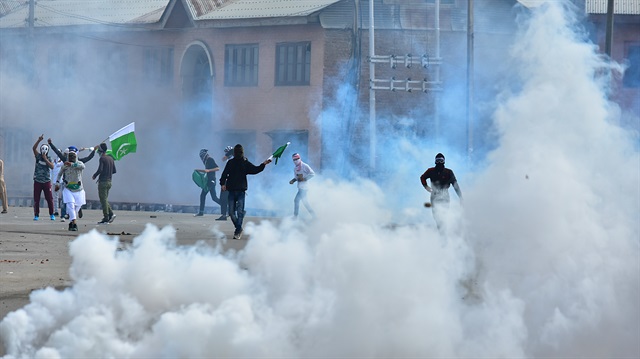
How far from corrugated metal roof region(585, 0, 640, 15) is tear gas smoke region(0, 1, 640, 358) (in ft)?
102

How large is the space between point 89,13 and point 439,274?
38247 mm

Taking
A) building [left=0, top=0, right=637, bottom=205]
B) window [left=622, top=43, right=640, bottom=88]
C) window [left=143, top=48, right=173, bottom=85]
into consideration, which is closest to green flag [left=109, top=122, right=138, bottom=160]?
→ building [left=0, top=0, right=637, bottom=205]

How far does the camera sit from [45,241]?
20.1 metres

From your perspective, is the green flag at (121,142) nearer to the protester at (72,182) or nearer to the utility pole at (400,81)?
the protester at (72,182)

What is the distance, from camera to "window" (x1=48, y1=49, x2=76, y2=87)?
4528 cm

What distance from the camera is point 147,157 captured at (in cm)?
4606

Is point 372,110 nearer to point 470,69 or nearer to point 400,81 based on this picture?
point 400,81

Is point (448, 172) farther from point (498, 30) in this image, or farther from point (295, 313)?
point (498, 30)

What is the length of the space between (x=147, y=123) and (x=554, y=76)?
35.4m

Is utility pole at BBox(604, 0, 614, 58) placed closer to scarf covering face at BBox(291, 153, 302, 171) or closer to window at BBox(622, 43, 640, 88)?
window at BBox(622, 43, 640, 88)

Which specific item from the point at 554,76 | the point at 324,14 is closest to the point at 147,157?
the point at 324,14

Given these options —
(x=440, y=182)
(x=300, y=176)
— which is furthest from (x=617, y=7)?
(x=440, y=182)

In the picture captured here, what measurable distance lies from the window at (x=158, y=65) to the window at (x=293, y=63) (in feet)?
15.7

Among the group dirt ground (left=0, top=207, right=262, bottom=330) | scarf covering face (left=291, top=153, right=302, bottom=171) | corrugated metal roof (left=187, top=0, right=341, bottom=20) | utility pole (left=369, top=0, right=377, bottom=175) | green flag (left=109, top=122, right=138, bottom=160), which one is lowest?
dirt ground (left=0, top=207, right=262, bottom=330)
